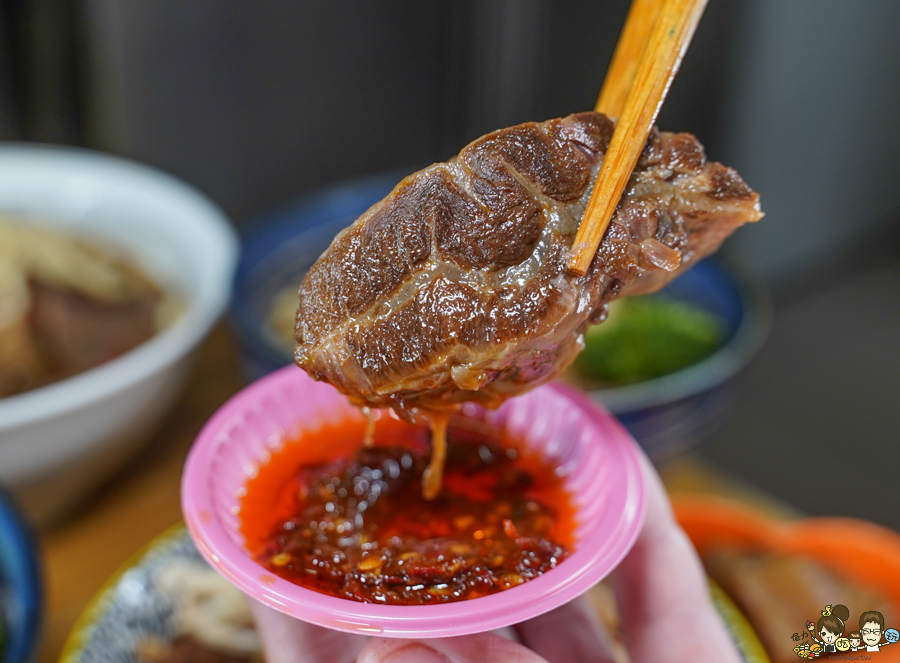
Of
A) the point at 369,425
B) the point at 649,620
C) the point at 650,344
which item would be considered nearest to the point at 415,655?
the point at 369,425

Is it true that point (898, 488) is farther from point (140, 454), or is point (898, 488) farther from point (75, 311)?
point (75, 311)

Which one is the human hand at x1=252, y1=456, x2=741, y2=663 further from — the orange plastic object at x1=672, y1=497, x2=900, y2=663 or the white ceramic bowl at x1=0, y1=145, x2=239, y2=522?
the white ceramic bowl at x1=0, y1=145, x2=239, y2=522

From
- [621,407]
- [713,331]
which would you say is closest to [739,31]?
[713,331]
